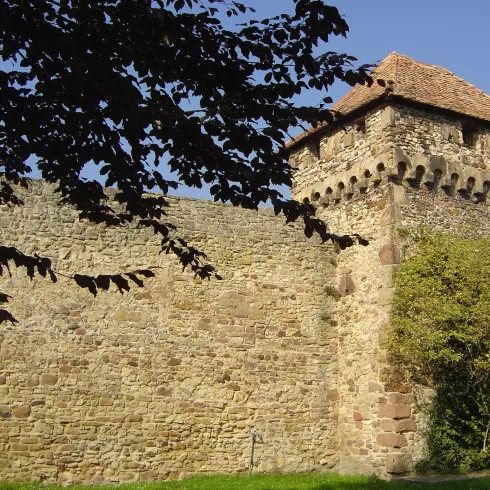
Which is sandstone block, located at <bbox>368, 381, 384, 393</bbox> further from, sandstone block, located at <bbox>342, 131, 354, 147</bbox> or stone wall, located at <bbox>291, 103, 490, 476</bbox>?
sandstone block, located at <bbox>342, 131, 354, 147</bbox>

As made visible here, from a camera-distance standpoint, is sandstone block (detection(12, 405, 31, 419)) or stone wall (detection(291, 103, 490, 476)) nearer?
sandstone block (detection(12, 405, 31, 419))

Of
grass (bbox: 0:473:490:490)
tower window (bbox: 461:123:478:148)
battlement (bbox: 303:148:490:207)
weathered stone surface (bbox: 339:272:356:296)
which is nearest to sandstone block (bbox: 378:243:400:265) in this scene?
weathered stone surface (bbox: 339:272:356:296)

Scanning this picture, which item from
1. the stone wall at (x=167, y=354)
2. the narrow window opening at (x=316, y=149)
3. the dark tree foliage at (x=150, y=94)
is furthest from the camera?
the narrow window opening at (x=316, y=149)

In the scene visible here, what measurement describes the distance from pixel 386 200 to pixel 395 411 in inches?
144

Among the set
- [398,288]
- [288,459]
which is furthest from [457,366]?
[288,459]

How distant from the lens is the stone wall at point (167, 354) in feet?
37.4

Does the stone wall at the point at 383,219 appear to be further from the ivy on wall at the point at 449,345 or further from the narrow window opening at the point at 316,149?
the narrow window opening at the point at 316,149

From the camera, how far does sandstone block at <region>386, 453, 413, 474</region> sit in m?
11.6

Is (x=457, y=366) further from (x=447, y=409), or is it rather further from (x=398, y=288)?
(x=398, y=288)

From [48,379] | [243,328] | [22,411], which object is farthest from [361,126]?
[22,411]

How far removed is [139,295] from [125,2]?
24.7ft

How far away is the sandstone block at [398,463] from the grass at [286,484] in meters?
0.35

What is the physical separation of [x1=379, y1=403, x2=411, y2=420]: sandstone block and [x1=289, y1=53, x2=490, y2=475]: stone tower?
0.05ft

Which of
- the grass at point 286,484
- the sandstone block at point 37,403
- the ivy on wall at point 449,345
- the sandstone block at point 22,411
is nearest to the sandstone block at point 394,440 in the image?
the ivy on wall at point 449,345
